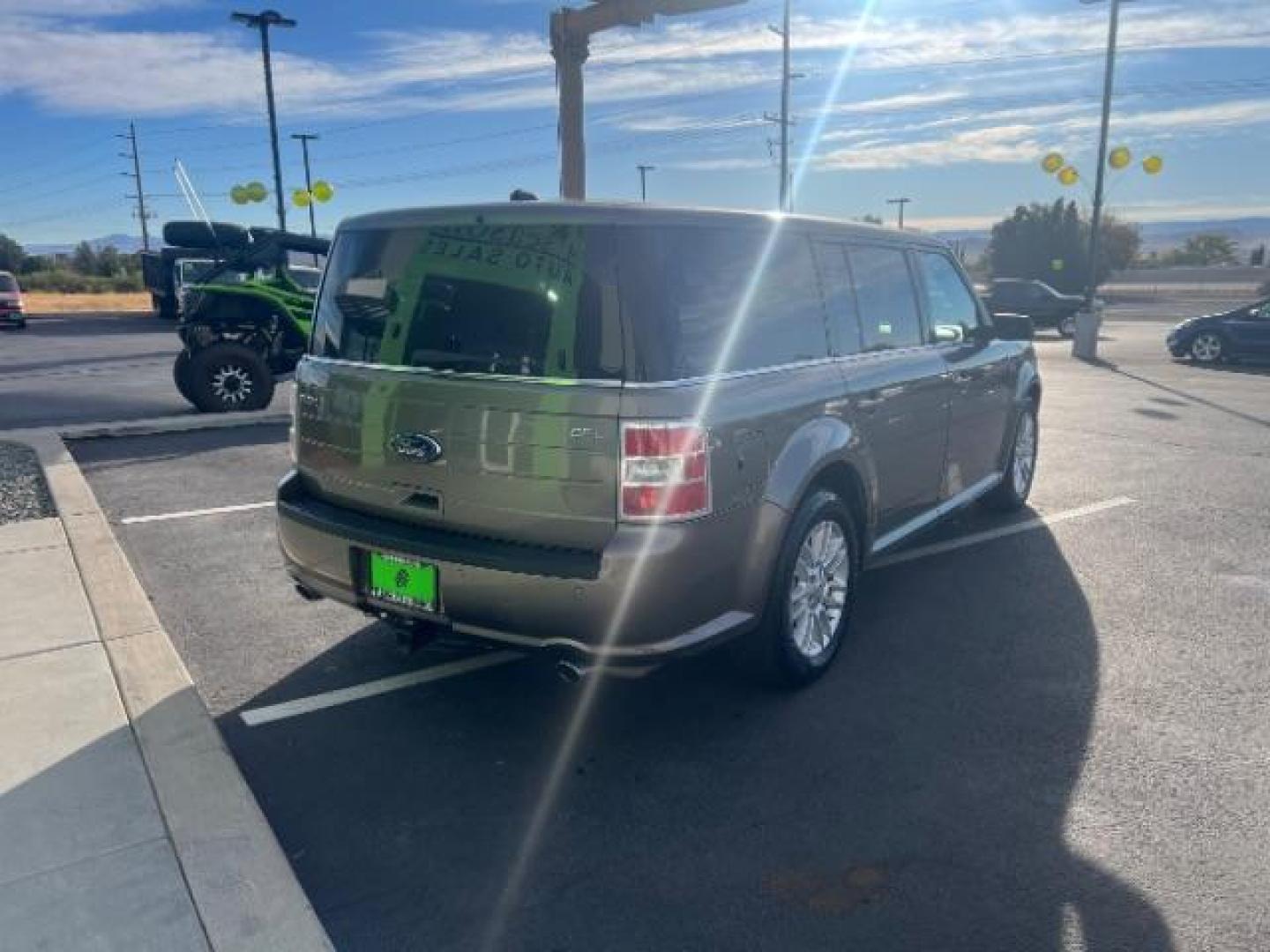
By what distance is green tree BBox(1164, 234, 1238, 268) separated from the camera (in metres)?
74.3

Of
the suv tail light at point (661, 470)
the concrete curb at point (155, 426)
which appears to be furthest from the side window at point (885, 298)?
the concrete curb at point (155, 426)

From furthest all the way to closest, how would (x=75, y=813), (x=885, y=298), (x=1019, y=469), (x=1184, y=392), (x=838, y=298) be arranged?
1. (x=1184, y=392)
2. (x=1019, y=469)
3. (x=885, y=298)
4. (x=838, y=298)
5. (x=75, y=813)

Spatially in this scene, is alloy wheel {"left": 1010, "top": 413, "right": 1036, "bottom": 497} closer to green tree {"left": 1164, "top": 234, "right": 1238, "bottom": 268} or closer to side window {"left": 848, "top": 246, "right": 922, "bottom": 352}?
side window {"left": 848, "top": 246, "right": 922, "bottom": 352}

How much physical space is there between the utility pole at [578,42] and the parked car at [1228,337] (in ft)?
35.7

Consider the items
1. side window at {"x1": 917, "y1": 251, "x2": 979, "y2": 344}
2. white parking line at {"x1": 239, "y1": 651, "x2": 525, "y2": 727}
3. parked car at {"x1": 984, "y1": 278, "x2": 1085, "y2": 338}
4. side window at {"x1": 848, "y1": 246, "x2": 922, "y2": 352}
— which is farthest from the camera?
parked car at {"x1": 984, "y1": 278, "x2": 1085, "y2": 338}

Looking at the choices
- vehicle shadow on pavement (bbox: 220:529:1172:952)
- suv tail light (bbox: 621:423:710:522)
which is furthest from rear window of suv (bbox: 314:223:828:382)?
vehicle shadow on pavement (bbox: 220:529:1172:952)

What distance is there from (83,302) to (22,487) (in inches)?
1766

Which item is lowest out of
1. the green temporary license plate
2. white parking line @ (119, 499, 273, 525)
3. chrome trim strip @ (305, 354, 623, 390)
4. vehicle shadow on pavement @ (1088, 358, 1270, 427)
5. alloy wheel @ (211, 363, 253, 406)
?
vehicle shadow on pavement @ (1088, 358, 1270, 427)

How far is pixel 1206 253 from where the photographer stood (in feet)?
244

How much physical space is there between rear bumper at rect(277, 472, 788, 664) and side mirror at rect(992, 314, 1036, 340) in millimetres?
3222

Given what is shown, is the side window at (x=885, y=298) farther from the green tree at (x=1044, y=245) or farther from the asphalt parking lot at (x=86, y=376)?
the green tree at (x=1044, y=245)

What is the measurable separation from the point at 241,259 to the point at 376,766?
10.6m

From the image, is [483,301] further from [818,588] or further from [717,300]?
[818,588]

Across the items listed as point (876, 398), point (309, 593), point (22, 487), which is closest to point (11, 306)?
point (22, 487)
